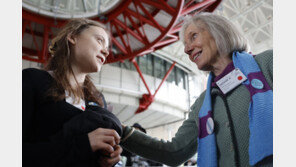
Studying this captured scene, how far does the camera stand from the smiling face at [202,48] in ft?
6.72

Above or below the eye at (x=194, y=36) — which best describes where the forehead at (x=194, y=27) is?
above

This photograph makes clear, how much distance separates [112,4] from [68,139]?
9.55 m

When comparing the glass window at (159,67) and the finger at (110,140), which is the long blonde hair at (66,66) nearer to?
the finger at (110,140)

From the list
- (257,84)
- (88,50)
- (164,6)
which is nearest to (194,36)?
(257,84)

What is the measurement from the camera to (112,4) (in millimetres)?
9961

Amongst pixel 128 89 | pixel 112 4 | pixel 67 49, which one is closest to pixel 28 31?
pixel 112 4

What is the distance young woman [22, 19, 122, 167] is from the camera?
1204 mm

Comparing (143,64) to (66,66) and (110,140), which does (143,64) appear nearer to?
(66,66)

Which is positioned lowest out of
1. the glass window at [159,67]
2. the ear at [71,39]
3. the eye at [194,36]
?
the glass window at [159,67]

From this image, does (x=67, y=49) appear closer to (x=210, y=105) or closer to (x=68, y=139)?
(x=68, y=139)

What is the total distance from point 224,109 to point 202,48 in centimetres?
59

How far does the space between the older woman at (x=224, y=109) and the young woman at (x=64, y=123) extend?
830mm

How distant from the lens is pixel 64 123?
132cm

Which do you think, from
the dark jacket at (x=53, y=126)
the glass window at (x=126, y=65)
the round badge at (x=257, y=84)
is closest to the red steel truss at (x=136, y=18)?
the glass window at (x=126, y=65)
